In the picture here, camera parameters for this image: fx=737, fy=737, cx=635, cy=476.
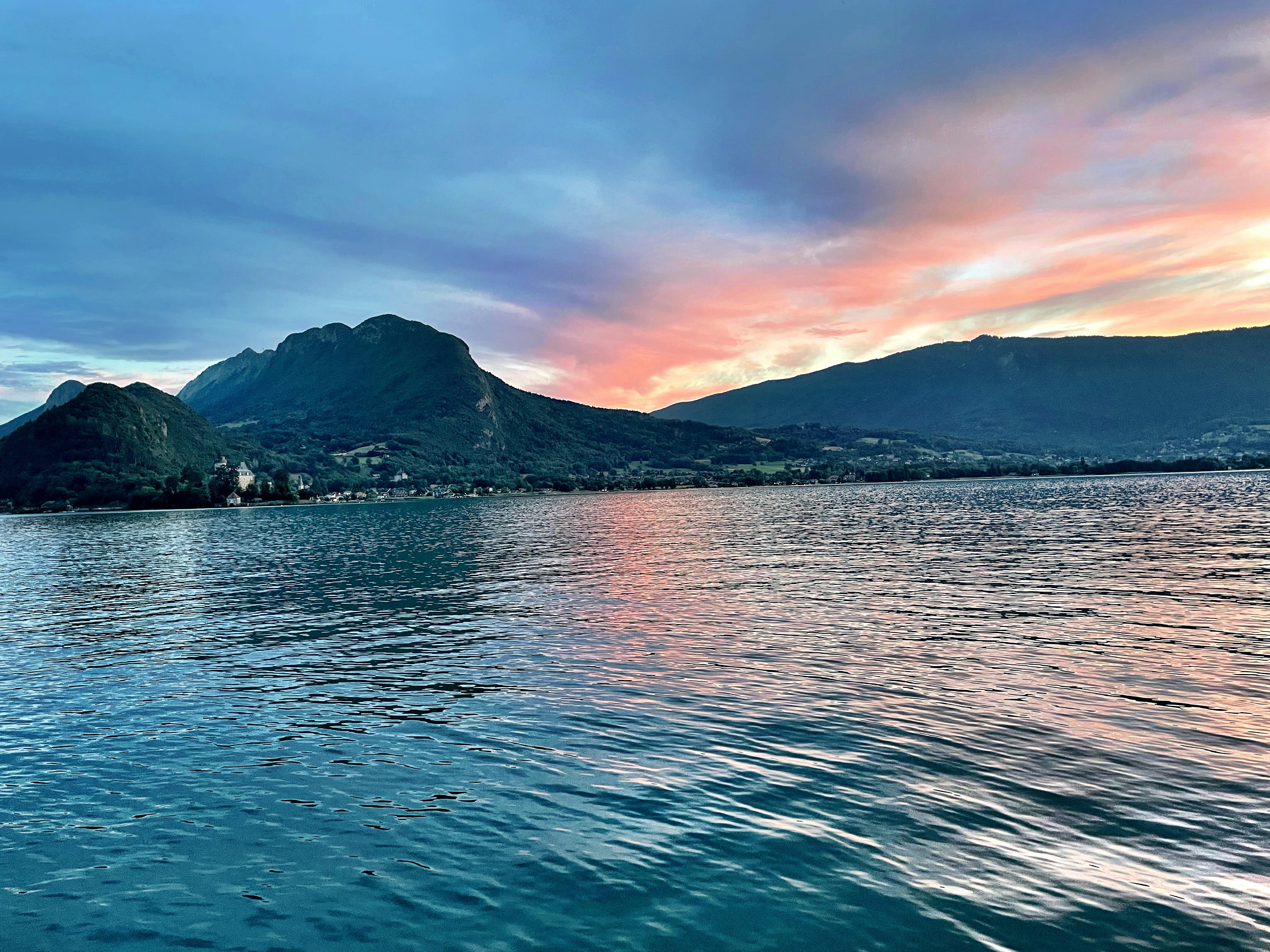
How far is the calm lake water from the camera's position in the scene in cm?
1375

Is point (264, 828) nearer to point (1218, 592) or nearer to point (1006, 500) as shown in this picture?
point (1218, 592)

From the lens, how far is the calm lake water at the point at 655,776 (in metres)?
13.8

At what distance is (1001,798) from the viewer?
18094 mm

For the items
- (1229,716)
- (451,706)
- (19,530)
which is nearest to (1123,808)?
(1229,716)

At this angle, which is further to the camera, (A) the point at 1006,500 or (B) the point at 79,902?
(A) the point at 1006,500

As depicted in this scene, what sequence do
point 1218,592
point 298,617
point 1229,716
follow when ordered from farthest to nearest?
point 298,617 < point 1218,592 < point 1229,716

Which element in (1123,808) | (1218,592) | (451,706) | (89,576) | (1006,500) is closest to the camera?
(1123,808)

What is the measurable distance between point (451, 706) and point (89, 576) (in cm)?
7452

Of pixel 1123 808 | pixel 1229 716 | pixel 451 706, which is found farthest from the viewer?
pixel 451 706

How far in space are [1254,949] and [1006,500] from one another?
192825 millimetres

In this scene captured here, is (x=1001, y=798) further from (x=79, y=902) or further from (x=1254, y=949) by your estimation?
(x=79, y=902)

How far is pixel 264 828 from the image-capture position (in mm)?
17859

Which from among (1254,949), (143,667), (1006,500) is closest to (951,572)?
(1254,949)

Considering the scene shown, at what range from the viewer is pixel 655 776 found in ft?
67.3
